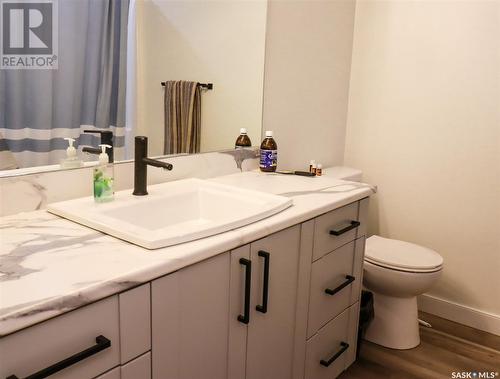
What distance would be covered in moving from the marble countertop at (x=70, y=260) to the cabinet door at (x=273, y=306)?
62 mm

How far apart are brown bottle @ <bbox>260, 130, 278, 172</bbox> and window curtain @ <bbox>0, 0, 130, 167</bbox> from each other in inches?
27.0

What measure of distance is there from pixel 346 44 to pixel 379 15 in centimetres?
23

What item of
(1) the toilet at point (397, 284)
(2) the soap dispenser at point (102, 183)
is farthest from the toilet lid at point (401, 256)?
(2) the soap dispenser at point (102, 183)

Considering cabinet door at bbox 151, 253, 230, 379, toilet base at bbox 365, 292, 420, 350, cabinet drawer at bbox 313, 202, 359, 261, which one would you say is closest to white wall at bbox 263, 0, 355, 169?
cabinet drawer at bbox 313, 202, 359, 261

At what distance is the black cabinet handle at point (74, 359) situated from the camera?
0.84 metres

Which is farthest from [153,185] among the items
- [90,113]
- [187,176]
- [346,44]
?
[346,44]

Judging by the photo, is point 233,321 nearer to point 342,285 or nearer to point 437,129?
point 342,285

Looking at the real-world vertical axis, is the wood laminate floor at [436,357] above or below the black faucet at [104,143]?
below

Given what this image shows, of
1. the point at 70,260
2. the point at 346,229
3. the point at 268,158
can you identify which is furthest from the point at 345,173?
the point at 70,260

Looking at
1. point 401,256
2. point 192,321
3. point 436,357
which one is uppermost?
point 192,321

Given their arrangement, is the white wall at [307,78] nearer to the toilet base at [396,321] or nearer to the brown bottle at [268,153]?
the brown bottle at [268,153]

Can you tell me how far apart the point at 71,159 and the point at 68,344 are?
0.74 metres

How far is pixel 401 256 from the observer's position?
2.27 metres

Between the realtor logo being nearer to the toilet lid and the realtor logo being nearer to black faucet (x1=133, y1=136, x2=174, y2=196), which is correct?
black faucet (x1=133, y1=136, x2=174, y2=196)
